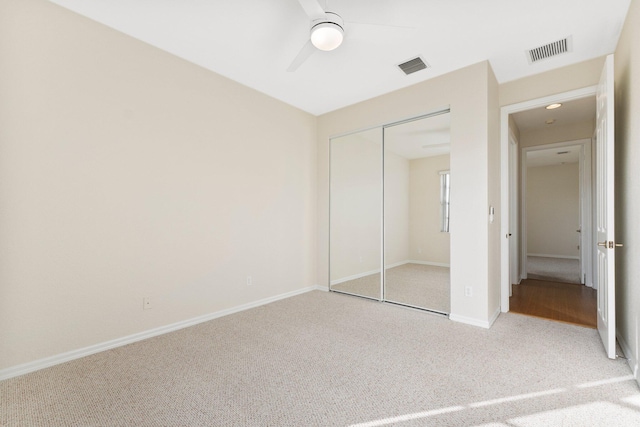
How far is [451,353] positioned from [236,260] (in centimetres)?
239

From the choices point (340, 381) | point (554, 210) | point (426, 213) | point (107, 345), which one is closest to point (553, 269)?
point (554, 210)

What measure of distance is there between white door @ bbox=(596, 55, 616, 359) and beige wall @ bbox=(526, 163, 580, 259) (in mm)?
6787

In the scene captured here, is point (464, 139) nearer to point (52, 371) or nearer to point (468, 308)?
point (468, 308)

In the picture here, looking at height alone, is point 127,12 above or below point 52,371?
above

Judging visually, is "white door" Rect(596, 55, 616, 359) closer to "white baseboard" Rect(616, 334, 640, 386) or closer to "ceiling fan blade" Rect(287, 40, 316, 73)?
"white baseboard" Rect(616, 334, 640, 386)

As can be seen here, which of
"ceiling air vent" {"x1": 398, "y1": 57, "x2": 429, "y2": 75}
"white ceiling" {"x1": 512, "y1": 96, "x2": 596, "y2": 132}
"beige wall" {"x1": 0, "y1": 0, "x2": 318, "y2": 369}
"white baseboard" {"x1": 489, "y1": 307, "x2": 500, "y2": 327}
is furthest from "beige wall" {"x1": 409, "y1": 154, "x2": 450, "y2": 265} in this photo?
"beige wall" {"x1": 0, "y1": 0, "x2": 318, "y2": 369}

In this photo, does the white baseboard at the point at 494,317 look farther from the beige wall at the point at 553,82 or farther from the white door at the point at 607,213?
the beige wall at the point at 553,82

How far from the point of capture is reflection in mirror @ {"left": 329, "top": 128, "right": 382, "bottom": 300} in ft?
13.1

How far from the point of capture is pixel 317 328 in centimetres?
290

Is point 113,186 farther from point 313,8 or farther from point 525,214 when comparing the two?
point 525,214

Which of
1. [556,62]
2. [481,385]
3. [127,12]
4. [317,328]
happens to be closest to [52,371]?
[317,328]

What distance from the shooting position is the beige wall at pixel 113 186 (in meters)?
2.07

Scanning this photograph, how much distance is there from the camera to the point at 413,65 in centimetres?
305

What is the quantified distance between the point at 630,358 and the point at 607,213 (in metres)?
1.06
